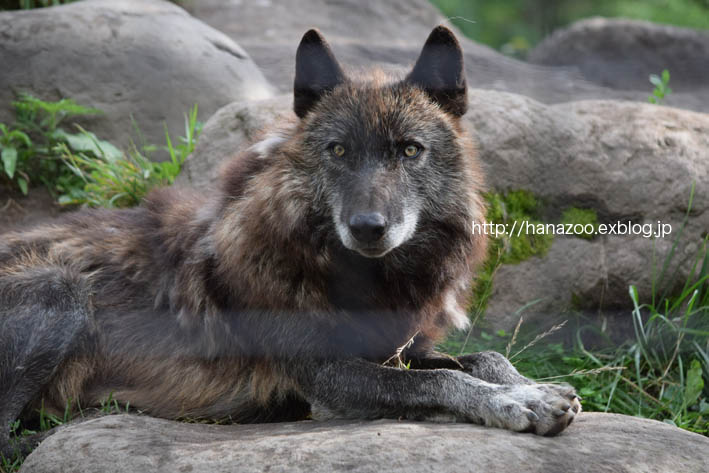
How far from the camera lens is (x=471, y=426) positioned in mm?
3467

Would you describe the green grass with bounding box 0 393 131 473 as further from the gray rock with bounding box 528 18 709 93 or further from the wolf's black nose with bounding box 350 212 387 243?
the gray rock with bounding box 528 18 709 93

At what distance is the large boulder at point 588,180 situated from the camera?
591 centimetres

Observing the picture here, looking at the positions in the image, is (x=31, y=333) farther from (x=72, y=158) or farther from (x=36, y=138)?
(x=36, y=138)

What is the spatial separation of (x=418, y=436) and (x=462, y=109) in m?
1.86

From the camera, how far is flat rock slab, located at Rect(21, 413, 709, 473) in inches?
119

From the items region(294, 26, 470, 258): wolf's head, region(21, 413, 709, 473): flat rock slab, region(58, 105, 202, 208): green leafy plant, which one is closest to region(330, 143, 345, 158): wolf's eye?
region(294, 26, 470, 258): wolf's head

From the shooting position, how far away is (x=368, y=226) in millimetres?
3533

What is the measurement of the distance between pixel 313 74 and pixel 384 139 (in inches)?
22.8

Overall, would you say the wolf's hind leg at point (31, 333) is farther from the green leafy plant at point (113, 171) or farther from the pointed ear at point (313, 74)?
the green leafy plant at point (113, 171)

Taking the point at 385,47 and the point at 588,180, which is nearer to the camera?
the point at 588,180

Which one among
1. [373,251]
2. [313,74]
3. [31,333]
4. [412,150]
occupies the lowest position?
[31,333]

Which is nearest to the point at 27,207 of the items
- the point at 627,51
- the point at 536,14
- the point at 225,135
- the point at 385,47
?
the point at 225,135

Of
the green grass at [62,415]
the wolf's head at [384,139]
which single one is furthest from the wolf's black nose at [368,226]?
the green grass at [62,415]

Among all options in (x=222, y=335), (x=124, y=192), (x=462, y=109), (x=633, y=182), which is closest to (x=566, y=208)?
(x=633, y=182)
